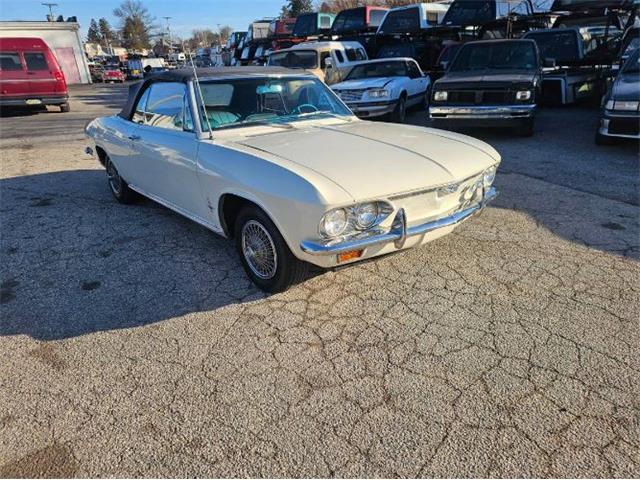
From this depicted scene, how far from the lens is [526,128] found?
27.1 ft

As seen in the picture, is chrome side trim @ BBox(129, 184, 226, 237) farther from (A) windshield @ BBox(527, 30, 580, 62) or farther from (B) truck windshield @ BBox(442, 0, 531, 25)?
(B) truck windshield @ BBox(442, 0, 531, 25)

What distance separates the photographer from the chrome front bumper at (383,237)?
9.05 feet

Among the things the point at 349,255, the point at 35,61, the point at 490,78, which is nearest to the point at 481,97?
the point at 490,78

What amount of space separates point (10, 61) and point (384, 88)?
1147 centimetres

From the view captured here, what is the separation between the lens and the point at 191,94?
151 inches

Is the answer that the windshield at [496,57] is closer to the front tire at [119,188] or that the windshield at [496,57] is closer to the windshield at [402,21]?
the front tire at [119,188]

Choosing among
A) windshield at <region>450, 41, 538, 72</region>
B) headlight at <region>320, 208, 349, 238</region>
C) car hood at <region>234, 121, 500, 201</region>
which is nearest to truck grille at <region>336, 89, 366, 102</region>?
windshield at <region>450, 41, 538, 72</region>

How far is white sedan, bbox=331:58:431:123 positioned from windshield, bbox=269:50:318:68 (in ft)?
6.43

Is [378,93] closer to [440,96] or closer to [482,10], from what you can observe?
[440,96]

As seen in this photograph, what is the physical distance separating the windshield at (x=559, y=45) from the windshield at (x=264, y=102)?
9490 mm

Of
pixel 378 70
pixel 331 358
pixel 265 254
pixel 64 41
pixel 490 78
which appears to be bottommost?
pixel 331 358

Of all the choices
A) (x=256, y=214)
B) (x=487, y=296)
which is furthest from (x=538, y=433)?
(x=256, y=214)

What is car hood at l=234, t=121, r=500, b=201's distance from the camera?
285 cm

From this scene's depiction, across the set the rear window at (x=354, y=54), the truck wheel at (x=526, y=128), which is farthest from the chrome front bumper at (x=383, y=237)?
the rear window at (x=354, y=54)
